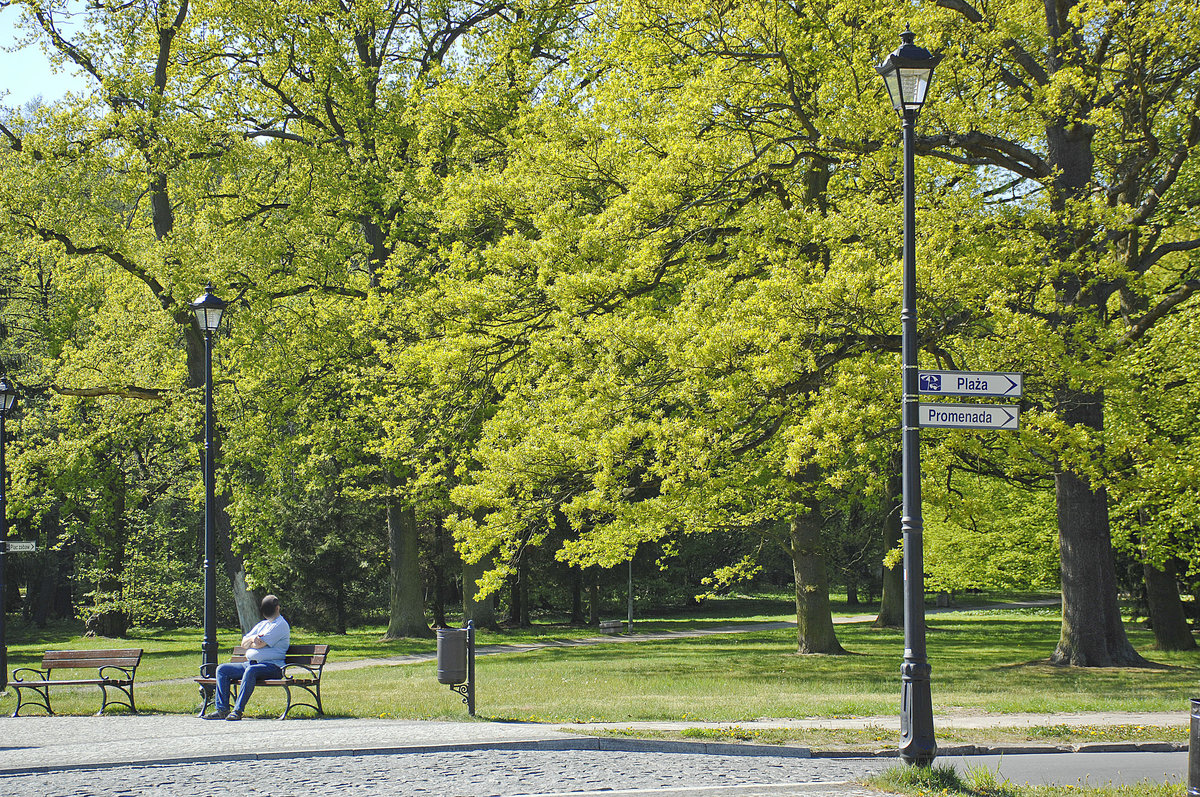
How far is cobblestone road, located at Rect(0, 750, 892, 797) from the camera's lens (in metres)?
8.03

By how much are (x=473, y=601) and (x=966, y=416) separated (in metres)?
20.8

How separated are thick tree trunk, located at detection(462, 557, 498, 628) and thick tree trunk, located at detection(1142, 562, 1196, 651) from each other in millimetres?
15990

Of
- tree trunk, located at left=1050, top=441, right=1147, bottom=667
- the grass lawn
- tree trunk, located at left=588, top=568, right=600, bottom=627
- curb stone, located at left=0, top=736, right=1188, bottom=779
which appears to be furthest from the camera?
A: tree trunk, located at left=588, top=568, right=600, bottom=627

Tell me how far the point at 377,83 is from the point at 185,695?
1777 cm

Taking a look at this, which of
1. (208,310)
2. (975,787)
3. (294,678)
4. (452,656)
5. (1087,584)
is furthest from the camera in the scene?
(1087,584)

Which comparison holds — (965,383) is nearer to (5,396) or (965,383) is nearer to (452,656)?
(452,656)

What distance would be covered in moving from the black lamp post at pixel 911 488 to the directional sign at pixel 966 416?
110 mm

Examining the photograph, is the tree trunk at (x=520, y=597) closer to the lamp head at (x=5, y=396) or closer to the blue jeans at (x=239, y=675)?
the lamp head at (x=5, y=396)

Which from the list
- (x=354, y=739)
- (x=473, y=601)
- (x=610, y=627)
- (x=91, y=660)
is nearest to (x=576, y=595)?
(x=610, y=627)

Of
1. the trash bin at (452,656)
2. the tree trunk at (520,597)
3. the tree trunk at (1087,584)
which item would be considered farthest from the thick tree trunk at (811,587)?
the tree trunk at (520,597)

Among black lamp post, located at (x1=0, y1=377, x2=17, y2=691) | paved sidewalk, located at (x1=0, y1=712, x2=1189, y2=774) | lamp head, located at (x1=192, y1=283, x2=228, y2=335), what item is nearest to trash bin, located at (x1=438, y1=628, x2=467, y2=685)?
paved sidewalk, located at (x1=0, y1=712, x2=1189, y2=774)

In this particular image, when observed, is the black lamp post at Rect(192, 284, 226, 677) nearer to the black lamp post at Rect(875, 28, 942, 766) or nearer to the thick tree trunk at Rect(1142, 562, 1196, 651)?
the black lamp post at Rect(875, 28, 942, 766)

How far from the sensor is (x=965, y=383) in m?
9.29

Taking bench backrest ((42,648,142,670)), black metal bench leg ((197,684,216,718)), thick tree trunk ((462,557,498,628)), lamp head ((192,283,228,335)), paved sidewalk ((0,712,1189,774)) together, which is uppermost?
lamp head ((192,283,228,335))
